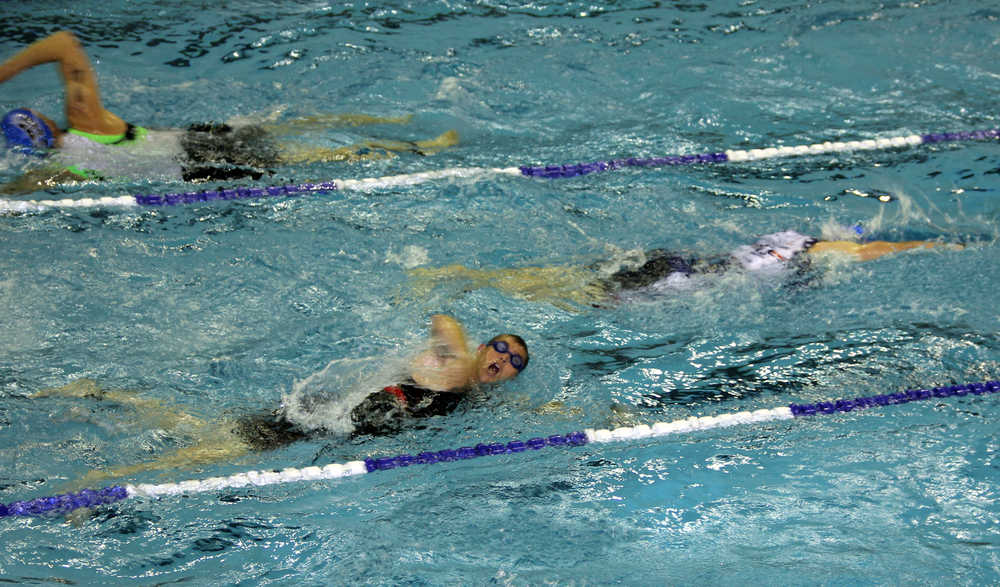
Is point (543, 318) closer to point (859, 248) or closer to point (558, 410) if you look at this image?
point (558, 410)

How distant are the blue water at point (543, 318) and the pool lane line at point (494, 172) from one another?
8cm

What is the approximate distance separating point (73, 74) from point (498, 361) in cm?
283

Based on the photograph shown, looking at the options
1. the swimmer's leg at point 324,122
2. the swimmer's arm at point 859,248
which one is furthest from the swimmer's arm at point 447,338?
the swimmer's leg at point 324,122

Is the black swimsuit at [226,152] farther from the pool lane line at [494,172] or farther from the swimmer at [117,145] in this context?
the pool lane line at [494,172]

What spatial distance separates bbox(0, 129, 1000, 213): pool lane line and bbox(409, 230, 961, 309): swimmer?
90cm

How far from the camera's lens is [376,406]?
→ 3400 mm

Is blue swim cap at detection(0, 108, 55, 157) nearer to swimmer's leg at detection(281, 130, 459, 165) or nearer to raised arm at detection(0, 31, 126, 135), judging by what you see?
raised arm at detection(0, 31, 126, 135)

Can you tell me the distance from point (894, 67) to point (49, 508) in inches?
242

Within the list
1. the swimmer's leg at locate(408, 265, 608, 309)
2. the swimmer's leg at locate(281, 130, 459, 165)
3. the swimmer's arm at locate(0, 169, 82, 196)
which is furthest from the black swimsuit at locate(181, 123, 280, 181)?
the swimmer's leg at locate(408, 265, 608, 309)

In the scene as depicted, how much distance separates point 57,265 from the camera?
412 cm

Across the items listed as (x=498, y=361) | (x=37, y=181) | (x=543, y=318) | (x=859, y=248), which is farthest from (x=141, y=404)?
(x=859, y=248)

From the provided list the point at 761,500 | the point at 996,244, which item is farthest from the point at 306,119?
the point at 996,244

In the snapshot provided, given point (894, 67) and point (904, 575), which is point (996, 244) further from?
point (904, 575)

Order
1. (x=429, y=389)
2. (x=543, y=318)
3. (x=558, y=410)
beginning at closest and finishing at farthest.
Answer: (x=429, y=389), (x=558, y=410), (x=543, y=318)
